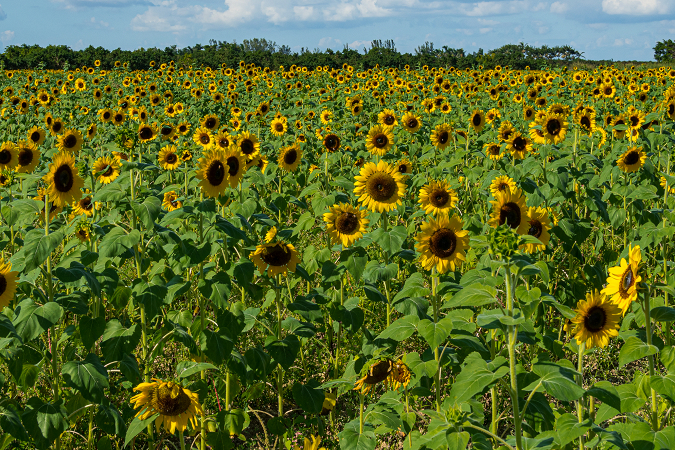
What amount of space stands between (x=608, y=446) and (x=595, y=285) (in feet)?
9.96

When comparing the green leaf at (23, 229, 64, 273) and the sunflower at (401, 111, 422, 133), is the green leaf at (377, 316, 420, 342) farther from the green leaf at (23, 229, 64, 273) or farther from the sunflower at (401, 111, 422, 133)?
the sunflower at (401, 111, 422, 133)

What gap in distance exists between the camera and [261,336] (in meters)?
5.38

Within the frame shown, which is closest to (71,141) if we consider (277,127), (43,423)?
(43,423)

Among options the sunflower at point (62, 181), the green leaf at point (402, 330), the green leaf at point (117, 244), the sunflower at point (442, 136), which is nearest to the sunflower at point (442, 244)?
the green leaf at point (402, 330)

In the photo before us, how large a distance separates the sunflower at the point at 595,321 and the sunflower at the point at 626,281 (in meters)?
0.08

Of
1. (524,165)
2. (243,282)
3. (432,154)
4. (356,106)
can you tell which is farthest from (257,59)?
(243,282)

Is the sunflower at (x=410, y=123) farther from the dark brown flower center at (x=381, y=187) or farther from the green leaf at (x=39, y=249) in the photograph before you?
the green leaf at (x=39, y=249)

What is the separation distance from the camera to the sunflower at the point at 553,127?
277 inches

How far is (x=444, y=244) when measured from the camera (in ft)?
12.2

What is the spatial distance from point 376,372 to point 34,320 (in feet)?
6.33

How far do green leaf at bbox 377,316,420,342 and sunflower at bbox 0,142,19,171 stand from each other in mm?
3871

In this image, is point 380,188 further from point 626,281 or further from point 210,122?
point 210,122

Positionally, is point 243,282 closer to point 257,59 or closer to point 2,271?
point 2,271

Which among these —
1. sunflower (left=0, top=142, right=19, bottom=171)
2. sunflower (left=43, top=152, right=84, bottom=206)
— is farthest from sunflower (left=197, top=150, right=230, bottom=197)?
sunflower (left=0, top=142, right=19, bottom=171)
